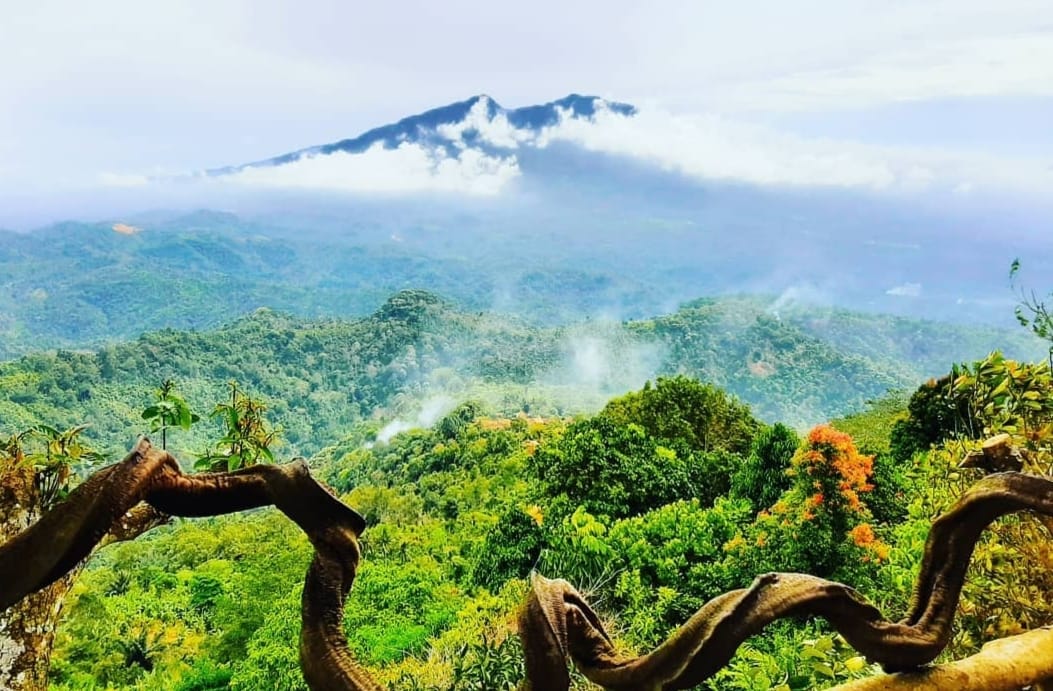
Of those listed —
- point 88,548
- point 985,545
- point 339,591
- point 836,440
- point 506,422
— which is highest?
point 88,548

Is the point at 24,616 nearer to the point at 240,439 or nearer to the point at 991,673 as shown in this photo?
the point at 240,439

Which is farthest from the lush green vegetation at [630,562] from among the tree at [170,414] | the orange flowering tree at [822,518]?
the tree at [170,414]

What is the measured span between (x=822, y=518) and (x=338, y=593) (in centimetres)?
911

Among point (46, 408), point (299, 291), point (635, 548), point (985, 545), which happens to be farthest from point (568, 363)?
point (299, 291)

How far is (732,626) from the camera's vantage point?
4.08ft

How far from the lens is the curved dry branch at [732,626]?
1181 mm

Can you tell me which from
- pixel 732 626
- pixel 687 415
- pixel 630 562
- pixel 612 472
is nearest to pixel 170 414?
pixel 732 626

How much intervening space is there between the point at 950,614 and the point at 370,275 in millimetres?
203326

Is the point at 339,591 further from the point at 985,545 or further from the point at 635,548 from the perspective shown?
the point at 635,548

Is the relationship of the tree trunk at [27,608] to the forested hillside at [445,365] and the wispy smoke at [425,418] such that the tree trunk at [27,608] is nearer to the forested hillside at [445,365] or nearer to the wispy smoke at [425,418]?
the wispy smoke at [425,418]

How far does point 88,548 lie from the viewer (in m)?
0.99

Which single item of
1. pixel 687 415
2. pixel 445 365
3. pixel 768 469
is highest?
pixel 768 469

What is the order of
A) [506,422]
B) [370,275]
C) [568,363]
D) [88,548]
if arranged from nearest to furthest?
[88,548] → [506,422] → [568,363] → [370,275]

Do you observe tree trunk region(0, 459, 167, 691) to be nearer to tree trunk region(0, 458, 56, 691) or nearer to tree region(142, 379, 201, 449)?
tree trunk region(0, 458, 56, 691)
